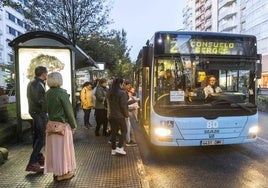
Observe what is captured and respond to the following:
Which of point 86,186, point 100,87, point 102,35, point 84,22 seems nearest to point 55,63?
point 100,87

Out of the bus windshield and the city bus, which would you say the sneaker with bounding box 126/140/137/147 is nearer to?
the city bus

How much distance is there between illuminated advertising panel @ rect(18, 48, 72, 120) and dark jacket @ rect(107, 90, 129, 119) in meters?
2.76

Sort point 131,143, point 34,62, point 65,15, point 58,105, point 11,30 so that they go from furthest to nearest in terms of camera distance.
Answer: point 11,30
point 65,15
point 34,62
point 131,143
point 58,105

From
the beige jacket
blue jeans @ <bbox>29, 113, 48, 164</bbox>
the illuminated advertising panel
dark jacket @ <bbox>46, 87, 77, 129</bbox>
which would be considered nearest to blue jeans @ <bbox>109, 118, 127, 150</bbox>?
blue jeans @ <bbox>29, 113, 48, 164</bbox>

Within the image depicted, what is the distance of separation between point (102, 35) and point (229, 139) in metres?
18.7

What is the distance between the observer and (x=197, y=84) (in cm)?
746

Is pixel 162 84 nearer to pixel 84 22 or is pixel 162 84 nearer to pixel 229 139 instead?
pixel 229 139

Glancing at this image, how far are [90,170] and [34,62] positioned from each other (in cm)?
422

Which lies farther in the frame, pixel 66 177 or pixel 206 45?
pixel 206 45

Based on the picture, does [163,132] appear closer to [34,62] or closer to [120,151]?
[120,151]

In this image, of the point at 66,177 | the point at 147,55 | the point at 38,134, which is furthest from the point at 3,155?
the point at 147,55

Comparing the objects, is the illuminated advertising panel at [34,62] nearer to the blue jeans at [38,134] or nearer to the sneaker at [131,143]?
the sneaker at [131,143]

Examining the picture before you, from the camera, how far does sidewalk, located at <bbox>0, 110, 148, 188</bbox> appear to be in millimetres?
5480

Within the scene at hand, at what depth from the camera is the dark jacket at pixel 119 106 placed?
290 inches
